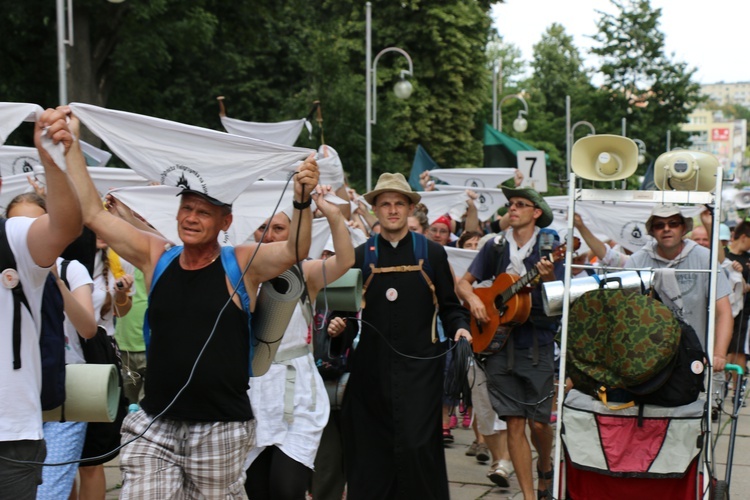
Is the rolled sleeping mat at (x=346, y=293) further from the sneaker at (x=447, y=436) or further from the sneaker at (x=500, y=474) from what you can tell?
the sneaker at (x=447, y=436)

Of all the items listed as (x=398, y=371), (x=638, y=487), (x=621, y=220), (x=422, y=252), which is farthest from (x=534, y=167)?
(x=638, y=487)

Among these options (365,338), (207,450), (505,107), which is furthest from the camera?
(505,107)

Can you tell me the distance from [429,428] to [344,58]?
53.0 ft

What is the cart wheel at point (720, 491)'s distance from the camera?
18.8ft

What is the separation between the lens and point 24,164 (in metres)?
8.44

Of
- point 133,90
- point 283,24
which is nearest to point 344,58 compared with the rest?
point 133,90

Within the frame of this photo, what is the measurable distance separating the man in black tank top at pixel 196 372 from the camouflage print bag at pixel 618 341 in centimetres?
192

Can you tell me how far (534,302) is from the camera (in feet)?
24.2

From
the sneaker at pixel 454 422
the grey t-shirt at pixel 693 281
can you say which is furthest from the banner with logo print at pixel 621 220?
the grey t-shirt at pixel 693 281

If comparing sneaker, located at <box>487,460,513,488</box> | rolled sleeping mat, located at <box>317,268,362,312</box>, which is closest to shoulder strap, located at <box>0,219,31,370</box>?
rolled sleeping mat, located at <box>317,268,362,312</box>

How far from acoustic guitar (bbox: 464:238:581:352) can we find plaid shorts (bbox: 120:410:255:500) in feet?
10.0

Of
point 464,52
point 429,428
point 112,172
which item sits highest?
point 464,52

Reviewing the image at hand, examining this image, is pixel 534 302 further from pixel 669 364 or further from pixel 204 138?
pixel 204 138

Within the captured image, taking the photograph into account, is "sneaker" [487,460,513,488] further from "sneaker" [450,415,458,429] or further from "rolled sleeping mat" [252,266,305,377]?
"rolled sleeping mat" [252,266,305,377]
